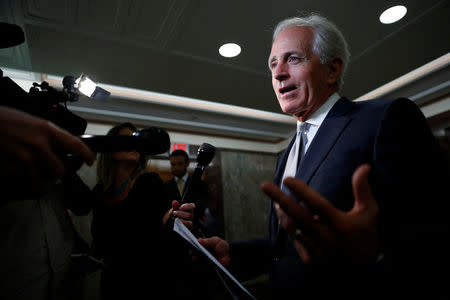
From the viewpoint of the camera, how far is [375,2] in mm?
2477

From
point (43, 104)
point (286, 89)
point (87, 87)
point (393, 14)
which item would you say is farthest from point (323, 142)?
point (393, 14)

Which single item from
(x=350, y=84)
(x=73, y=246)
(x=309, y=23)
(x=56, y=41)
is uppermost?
(x=56, y=41)

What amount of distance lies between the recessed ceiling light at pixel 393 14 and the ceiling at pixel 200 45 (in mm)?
58

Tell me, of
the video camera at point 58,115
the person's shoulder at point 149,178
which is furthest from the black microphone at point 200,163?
the person's shoulder at point 149,178

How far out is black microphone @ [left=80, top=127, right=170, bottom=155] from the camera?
57cm

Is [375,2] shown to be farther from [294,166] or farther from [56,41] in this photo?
[56,41]

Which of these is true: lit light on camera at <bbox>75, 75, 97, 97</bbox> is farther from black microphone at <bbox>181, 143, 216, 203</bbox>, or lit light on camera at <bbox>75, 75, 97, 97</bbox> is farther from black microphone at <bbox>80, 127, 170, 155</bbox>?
black microphone at <bbox>80, 127, 170, 155</bbox>

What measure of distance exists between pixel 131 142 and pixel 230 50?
283cm

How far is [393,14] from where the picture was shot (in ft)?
8.64

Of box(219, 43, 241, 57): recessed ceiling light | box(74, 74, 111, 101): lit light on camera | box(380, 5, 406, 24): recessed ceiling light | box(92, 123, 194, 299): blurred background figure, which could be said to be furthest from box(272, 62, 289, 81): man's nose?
box(380, 5, 406, 24): recessed ceiling light

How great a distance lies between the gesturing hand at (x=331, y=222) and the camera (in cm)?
50

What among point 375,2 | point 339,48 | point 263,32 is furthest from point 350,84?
point 339,48

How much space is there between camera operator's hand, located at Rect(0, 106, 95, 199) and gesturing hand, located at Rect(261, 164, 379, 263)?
427 mm

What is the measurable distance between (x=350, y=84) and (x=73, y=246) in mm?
4375
